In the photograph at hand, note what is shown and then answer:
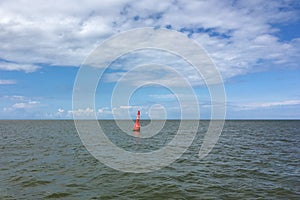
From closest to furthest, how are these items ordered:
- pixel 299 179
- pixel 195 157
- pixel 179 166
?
pixel 299 179 → pixel 179 166 → pixel 195 157

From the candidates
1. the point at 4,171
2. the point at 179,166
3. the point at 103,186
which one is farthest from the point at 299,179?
the point at 4,171

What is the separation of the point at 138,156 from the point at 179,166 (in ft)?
16.3

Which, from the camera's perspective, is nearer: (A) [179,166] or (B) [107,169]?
(B) [107,169]

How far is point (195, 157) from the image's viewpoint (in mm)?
21453

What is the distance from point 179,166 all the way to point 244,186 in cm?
575

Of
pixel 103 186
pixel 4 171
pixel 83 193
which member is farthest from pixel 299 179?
pixel 4 171

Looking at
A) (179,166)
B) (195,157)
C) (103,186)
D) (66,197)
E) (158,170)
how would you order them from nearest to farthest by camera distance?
(66,197), (103,186), (158,170), (179,166), (195,157)

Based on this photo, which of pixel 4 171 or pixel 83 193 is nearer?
pixel 83 193

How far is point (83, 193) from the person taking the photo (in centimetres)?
1143

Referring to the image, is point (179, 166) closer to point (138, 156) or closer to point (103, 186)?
point (138, 156)

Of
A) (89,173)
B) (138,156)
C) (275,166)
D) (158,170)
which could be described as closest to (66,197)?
(89,173)

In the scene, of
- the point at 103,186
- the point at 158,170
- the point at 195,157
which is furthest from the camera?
the point at 195,157

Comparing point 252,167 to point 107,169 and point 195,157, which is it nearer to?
point 195,157

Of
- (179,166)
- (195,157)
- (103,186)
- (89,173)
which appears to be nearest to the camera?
(103,186)
